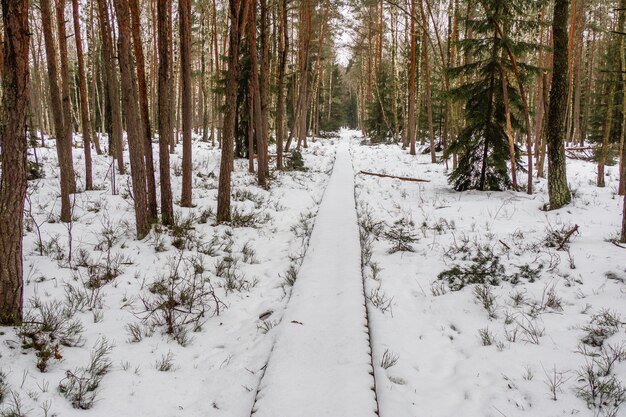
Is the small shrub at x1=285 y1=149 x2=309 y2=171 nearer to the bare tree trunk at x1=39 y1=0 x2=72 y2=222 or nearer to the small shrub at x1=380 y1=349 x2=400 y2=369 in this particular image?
the bare tree trunk at x1=39 y1=0 x2=72 y2=222

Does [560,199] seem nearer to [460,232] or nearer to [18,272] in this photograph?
[460,232]

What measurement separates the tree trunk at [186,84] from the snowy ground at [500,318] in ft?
14.7

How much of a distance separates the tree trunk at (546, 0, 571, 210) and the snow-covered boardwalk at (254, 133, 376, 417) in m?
5.20

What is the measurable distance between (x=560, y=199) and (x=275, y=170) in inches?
432

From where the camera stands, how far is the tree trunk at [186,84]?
24.0ft

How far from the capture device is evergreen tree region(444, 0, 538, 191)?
9.66 metres

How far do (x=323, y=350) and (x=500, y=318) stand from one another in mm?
2155

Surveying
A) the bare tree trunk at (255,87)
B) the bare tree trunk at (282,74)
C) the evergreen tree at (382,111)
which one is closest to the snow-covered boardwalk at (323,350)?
the bare tree trunk at (255,87)

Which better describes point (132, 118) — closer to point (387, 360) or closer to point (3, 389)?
point (3, 389)

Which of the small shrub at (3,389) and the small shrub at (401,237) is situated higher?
the small shrub at (401,237)

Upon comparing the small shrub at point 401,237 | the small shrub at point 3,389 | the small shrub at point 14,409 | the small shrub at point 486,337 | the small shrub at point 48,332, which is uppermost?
the small shrub at point 401,237

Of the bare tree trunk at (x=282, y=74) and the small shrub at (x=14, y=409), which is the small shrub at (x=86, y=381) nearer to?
the small shrub at (x=14, y=409)

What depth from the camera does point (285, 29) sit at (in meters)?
13.7

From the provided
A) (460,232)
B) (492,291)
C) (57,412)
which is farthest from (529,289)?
(57,412)
